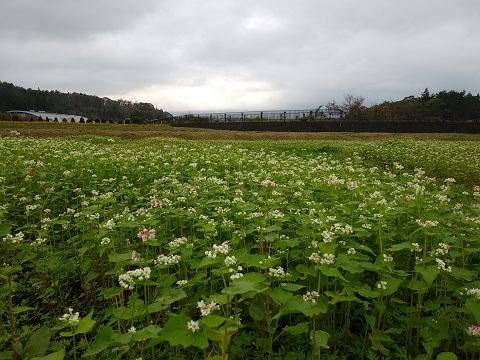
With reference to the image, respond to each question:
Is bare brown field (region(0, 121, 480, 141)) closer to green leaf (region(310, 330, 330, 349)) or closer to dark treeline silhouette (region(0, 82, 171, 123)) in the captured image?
green leaf (region(310, 330, 330, 349))

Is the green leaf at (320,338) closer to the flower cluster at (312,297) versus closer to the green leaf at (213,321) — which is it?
the flower cluster at (312,297)

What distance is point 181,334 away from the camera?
70.9 inches

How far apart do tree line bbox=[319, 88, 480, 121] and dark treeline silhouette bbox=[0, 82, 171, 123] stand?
41889 mm

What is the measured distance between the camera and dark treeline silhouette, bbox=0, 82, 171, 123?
75.9 m

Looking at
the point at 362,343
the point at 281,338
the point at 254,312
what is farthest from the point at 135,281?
the point at 362,343

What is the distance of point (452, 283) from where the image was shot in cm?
293

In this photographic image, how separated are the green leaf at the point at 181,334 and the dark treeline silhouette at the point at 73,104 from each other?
231 feet

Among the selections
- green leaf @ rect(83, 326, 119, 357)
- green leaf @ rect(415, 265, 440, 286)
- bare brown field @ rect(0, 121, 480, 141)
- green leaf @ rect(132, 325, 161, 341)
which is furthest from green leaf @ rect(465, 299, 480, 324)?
bare brown field @ rect(0, 121, 480, 141)

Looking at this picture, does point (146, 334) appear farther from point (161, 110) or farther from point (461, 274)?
point (161, 110)

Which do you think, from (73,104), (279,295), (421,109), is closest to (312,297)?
(279,295)

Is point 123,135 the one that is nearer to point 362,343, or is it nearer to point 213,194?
point 213,194

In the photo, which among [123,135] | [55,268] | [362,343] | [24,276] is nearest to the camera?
[362,343]

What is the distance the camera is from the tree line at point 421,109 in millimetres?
33156

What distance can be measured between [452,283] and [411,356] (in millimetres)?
739
